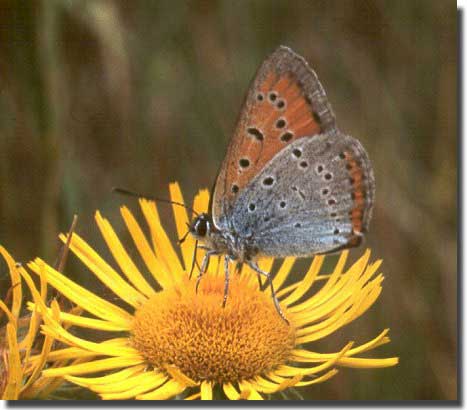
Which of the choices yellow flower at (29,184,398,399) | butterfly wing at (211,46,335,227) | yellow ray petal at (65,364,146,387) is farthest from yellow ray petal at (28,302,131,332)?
butterfly wing at (211,46,335,227)

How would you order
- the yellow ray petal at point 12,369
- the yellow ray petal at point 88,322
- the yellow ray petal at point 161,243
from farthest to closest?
the yellow ray petal at point 161,243 → the yellow ray petal at point 88,322 → the yellow ray petal at point 12,369

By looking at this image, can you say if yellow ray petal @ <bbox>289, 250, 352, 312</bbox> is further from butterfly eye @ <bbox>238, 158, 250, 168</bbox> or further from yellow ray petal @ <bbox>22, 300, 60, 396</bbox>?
yellow ray petal @ <bbox>22, 300, 60, 396</bbox>

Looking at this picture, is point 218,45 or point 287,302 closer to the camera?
point 287,302

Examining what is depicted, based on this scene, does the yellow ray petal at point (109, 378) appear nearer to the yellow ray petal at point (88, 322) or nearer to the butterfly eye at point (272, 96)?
the yellow ray petal at point (88, 322)

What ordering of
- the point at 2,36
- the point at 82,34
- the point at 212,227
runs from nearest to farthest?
the point at 212,227, the point at 2,36, the point at 82,34

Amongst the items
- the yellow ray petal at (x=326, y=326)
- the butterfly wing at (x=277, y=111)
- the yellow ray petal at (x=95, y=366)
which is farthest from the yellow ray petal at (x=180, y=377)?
Result: the butterfly wing at (x=277, y=111)

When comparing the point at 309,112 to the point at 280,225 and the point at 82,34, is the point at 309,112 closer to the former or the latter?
the point at 280,225

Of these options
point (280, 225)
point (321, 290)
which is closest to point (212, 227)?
point (280, 225)
